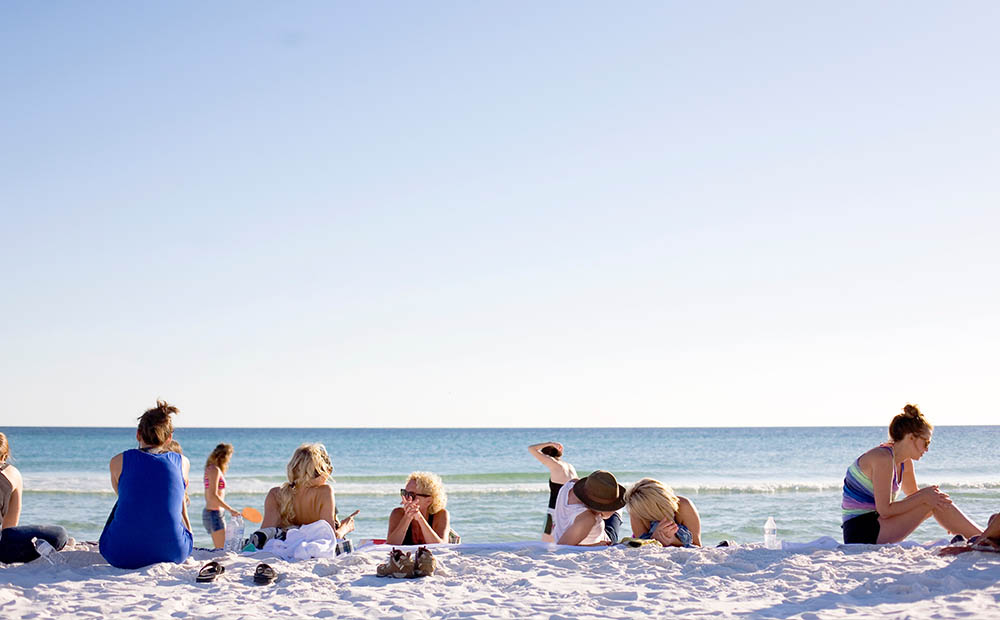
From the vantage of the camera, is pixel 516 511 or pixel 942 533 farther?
pixel 516 511

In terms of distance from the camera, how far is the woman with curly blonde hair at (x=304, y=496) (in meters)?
6.25

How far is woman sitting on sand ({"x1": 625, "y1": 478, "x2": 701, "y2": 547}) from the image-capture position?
20.4ft

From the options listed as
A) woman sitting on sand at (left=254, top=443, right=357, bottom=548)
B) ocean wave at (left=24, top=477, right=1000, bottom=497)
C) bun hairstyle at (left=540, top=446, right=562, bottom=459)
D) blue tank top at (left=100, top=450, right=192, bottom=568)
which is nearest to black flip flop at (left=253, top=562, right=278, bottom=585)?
blue tank top at (left=100, top=450, right=192, bottom=568)

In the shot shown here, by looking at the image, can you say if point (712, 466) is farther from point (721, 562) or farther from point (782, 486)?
point (721, 562)

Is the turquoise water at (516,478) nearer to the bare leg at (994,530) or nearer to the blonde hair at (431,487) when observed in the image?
the blonde hair at (431,487)

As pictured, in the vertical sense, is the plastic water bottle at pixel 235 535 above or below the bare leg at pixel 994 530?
below

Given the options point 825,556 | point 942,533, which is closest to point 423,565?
point 825,556

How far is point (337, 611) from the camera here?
455 cm

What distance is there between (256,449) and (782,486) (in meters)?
29.1

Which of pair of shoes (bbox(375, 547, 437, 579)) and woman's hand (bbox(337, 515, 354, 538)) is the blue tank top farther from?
pair of shoes (bbox(375, 547, 437, 579))

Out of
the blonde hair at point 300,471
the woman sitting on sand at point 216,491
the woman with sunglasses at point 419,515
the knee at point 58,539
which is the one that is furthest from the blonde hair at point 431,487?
the woman sitting on sand at point 216,491

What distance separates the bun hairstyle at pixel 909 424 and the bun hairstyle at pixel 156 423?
528cm

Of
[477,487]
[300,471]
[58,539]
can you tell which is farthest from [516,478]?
[58,539]

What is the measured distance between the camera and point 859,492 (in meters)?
6.38
